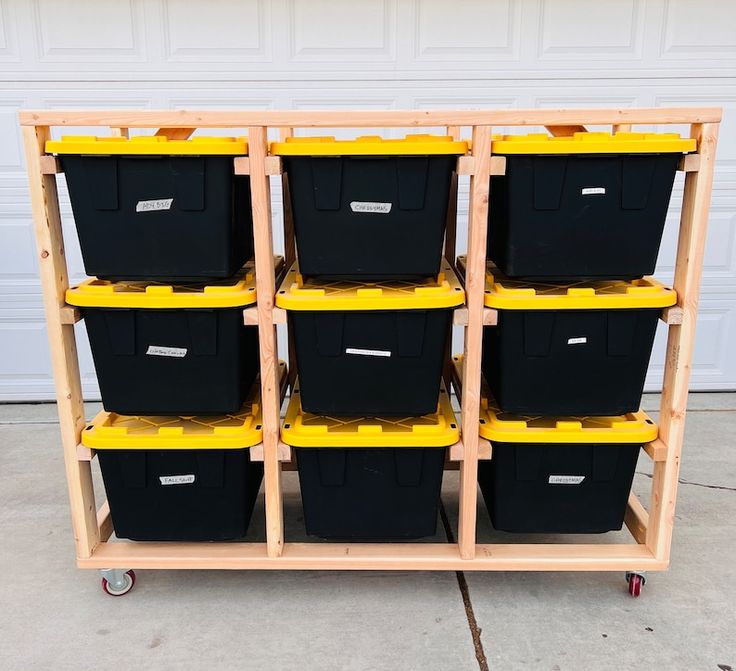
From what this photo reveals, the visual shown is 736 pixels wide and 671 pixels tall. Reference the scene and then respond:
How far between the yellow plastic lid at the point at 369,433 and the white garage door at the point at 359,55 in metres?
2.01

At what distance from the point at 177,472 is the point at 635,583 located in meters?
1.62

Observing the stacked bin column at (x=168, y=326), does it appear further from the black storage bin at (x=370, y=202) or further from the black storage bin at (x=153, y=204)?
the black storage bin at (x=370, y=202)

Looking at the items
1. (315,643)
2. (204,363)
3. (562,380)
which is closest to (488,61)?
(562,380)

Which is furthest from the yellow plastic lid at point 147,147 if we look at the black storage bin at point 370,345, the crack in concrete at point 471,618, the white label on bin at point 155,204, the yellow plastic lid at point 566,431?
the crack in concrete at point 471,618

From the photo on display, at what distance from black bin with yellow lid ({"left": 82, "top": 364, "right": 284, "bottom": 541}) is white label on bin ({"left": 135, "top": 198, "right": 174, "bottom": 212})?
2.39ft

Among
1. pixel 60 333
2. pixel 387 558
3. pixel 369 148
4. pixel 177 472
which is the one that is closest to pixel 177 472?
pixel 177 472

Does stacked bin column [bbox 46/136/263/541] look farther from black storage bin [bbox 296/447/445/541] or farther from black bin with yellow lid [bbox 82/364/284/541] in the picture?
black storage bin [bbox 296/447/445/541]

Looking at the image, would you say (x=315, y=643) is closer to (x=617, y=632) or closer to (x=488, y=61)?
(x=617, y=632)

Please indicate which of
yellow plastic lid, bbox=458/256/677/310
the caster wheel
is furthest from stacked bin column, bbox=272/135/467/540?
the caster wheel

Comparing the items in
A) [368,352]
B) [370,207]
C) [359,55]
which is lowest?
[368,352]

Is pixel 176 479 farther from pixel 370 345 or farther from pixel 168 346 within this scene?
pixel 370 345

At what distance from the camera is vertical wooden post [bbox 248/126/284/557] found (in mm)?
2117

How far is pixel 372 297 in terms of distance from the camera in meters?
2.18

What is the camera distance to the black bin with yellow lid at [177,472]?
2312 mm
